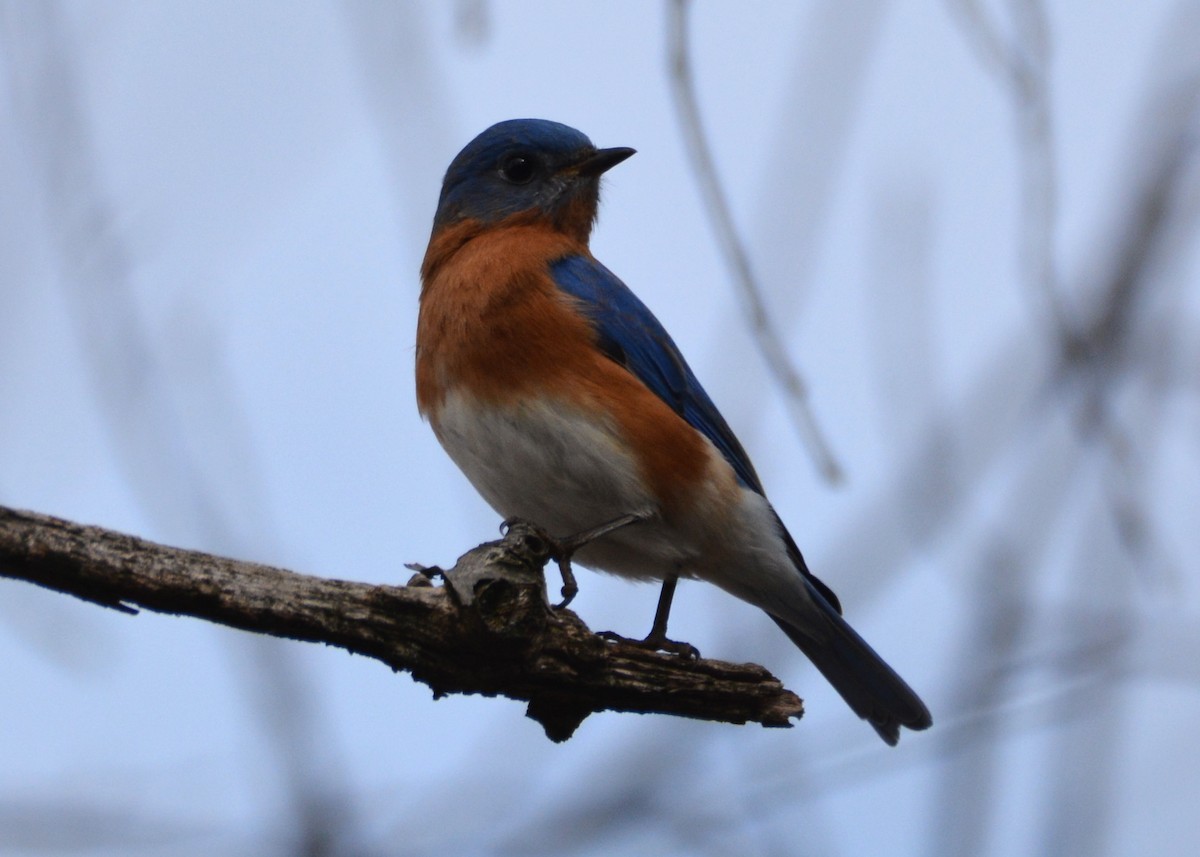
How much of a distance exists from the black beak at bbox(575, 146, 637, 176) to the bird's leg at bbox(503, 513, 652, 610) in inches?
90.2

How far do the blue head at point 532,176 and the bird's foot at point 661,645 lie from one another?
8.03 feet

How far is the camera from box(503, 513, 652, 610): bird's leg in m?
5.37

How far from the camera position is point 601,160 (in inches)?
286

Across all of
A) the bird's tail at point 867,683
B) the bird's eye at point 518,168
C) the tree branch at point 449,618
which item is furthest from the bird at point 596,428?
the tree branch at point 449,618

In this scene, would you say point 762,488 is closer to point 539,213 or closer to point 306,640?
point 539,213

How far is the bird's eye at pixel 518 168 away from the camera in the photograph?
740 centimetres

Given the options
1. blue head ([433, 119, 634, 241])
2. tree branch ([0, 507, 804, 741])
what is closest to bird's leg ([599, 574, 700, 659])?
tree branch ([0, 507, 804, 741])

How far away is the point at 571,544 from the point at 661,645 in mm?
638

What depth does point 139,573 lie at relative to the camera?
3775 millimetres

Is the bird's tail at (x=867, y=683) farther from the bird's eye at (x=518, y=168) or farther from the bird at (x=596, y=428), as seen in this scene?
the bird's eye at (x=518, y=168)

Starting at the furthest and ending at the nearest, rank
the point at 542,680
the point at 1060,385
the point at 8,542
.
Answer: the point at 542,680 < the point at 1060,385 < the point at 8,542

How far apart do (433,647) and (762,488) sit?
2873 mm

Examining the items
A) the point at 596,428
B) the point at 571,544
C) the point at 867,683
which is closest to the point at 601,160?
the point at 596,428

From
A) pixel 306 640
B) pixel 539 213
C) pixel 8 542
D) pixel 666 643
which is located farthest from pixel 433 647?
pixel 539 213
